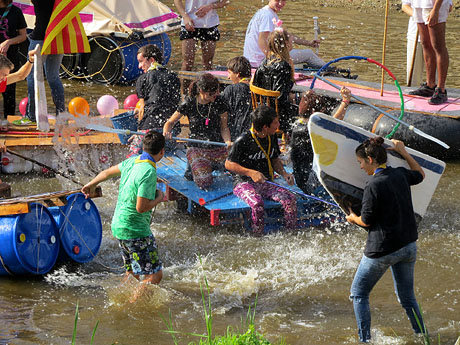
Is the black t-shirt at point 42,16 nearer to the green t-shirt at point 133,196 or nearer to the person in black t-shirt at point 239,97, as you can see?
the person in black t-shirt at point 239,97

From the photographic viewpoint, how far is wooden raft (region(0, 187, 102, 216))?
600 cm

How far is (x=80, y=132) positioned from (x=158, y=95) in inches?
56.8

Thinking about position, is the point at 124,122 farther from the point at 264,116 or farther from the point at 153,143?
the point at 153,143

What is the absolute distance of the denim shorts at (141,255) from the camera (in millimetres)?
5812

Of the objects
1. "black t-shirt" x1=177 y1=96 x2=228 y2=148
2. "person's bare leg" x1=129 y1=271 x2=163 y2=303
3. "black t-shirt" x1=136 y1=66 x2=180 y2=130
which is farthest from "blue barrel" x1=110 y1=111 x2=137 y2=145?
"person's bare leg" x1=129 y1=271 x2=163 y2=303

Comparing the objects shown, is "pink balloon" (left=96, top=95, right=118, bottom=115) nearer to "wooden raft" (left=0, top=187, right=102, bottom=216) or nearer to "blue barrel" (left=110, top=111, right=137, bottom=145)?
"blue barrel" (left=110, top=111, right=137, bottom=145)

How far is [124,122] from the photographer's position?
8.62 metres

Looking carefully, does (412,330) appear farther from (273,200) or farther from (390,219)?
(273,200)

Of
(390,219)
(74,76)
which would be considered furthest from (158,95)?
(74,76)

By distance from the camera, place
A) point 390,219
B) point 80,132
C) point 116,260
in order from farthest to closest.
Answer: point 80,132 → point 116,260 → point 390,219

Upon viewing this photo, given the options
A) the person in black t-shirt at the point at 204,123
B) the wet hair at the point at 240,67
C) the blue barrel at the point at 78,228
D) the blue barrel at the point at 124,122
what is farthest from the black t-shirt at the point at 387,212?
the blue barrel at the point at 124,122

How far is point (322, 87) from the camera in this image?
1031 centimetres

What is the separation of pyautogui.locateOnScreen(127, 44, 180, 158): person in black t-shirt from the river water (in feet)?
2.89

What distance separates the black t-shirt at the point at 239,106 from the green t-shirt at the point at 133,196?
2.55m
